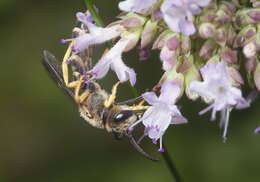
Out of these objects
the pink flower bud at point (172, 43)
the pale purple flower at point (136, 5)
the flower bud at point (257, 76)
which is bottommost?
the flower bud at point (257, 76)

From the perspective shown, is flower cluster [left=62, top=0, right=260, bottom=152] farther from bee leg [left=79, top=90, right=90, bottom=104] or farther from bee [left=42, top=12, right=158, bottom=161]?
bee leg [left=79, top=90, right=90, bottom=104]

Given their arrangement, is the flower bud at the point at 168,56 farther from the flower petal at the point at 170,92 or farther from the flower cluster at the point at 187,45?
the flower petal at the point at 170,92

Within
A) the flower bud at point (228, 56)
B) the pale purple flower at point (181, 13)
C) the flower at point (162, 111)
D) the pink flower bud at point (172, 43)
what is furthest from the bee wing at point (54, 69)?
the flower bud at point (228, 56)

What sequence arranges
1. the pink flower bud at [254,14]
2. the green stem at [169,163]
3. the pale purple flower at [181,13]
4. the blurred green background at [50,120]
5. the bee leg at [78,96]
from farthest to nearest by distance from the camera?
the blurred green background at [50,120] < the green stem at [169,163] < the bee leg at [78,96] < the pink flower bud at [254,14] < the pale purple flower at [181,13]

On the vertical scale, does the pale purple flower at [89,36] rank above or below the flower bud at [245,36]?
above

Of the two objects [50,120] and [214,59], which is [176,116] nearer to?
[214,59]

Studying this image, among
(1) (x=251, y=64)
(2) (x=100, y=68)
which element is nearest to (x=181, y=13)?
(1) (x=251, y=64)
